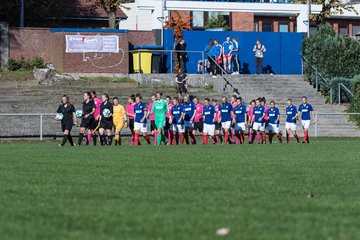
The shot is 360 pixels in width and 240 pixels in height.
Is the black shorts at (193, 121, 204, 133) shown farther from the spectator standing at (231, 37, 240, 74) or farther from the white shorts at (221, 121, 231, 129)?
the spectator standing at (231, 37, 240, 74)

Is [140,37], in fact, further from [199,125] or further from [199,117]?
[199,117]

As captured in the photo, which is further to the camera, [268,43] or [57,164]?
[268,43]

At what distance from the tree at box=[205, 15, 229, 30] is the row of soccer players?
84.7 feet

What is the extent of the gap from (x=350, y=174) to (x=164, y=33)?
34787 millimetres

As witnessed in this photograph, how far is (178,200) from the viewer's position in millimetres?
12703

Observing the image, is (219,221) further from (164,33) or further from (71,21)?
(71,21)

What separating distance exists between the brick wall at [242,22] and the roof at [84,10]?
8411 millimetres

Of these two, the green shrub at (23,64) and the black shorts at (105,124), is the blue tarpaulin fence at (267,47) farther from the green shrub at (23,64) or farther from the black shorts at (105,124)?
the black shorts at (105,124)

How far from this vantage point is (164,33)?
5188cm

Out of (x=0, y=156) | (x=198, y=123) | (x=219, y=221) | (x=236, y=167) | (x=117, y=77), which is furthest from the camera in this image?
(x=117, y=77)

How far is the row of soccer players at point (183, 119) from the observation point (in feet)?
119

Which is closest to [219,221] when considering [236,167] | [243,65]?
[236,167]

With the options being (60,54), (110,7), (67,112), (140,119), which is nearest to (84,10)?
(110,7)

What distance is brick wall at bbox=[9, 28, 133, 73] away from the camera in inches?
1956
